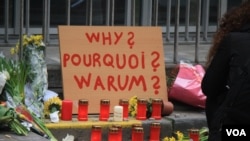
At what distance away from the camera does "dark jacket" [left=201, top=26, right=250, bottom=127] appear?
406cm


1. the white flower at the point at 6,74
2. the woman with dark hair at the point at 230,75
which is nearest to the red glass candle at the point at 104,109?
the white flower at the point at 6,74

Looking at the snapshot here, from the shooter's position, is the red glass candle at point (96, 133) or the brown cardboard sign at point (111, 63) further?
the brown cardboard sign at point (111, 63)

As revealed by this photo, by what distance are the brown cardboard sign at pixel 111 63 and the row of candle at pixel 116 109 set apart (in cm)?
17

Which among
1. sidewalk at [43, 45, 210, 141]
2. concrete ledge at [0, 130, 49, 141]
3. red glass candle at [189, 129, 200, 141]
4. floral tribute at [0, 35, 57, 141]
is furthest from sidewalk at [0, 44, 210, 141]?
concrete ledge at [0, 130, 49, 141]

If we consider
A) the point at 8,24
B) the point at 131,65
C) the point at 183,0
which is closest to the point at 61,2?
the point at 8,24

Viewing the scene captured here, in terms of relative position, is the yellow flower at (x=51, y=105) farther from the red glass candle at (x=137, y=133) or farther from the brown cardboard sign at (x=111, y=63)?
the red glass candle at (x=137, y=133)

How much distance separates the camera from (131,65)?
7.02 m

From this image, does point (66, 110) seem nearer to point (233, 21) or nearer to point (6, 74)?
point (6, 74)

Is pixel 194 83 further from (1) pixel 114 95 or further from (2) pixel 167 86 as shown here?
(1) pixel 114 95

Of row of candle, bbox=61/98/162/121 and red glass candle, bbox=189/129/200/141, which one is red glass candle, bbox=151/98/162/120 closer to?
row of candle, bbox=61/98/162/121

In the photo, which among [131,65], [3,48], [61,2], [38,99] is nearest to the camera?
[38,99]

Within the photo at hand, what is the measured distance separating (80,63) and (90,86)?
235 mm

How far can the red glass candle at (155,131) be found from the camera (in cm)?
A: 638

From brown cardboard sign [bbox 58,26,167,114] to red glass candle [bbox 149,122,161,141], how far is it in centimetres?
54
